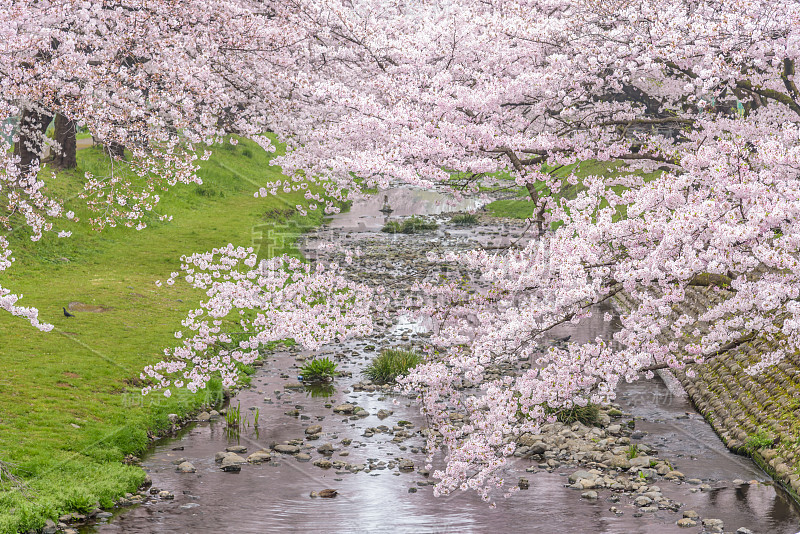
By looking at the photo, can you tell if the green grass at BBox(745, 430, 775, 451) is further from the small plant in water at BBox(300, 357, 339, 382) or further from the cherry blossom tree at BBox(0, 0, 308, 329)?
the cherry blossom tree at BBox(0, 0, 308, 329)

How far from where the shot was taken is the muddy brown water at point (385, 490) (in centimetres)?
1202

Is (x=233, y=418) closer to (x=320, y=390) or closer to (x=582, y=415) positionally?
(x=320, y=390)

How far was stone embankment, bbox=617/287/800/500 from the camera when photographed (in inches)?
527

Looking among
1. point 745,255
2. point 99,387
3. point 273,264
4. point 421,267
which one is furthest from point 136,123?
point 421,267

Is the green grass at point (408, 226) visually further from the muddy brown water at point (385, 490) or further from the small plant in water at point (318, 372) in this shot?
the muddy brown water at point (385, 490)

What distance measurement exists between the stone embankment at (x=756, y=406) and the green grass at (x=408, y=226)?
82.0 feet

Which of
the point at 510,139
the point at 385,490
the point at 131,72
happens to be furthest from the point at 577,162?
the point at 131,72

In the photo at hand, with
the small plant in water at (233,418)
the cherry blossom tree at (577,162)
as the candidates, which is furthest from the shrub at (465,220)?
the small plant in water at (233,418)

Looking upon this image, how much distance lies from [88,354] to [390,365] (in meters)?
7.79

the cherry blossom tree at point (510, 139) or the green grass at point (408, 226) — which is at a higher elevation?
the green grass at point (408, 226)

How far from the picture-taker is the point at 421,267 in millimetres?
32031

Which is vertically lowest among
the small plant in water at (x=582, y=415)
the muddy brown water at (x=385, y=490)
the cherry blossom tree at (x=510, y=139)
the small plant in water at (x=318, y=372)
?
the muddy brown water at (x=385, y=490)

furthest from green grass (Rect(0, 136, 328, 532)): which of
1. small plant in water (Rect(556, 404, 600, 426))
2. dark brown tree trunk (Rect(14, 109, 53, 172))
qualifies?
small plant in water (Rect(556, 404, 600, 426))

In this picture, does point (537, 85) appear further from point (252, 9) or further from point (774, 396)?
point (252, 9)
